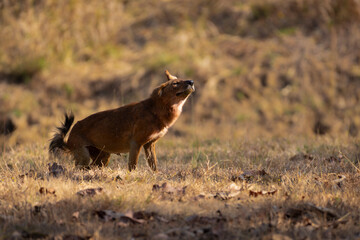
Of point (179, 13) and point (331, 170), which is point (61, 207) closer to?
point (331, 170)

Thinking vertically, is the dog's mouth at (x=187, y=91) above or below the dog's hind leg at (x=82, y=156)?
above

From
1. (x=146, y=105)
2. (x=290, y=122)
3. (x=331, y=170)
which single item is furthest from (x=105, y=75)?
(x=331, y=170)

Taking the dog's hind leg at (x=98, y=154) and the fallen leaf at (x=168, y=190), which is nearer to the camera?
the fallen leaf at (x=168, y=190)

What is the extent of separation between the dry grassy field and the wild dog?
269 millimetres

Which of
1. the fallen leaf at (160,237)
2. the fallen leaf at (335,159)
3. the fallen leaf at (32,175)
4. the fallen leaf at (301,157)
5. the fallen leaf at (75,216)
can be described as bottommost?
the fallen leaf at (335,159)

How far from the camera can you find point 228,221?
343cm

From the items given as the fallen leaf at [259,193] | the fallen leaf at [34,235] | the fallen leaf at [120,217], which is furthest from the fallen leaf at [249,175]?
the fallen leaf at [34,235]

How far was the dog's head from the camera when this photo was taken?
5.32 meters

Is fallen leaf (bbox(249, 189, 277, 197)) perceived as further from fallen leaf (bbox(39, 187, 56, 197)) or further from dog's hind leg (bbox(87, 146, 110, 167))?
dog's hind leg (bbox(87, 146, 110, 167))

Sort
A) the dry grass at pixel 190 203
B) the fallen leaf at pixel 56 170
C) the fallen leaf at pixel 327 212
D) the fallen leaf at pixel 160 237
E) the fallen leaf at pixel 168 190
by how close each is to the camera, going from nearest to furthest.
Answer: the fallen leaf at pixel 160 237 → the dry grass at pixel 190 203 → the fallen leaf at pixel 327 212 → the fallen leaf at pixel 168 190 → the fallen leaf at pixel 56 170

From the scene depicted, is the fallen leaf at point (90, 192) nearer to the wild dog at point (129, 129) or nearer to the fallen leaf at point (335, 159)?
the wild dog at point (129, 129)

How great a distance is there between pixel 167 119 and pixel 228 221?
2.18m

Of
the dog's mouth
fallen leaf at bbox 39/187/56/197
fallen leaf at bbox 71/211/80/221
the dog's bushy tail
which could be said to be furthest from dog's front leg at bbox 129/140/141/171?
fallen leaf at bbox 71/211/80/221

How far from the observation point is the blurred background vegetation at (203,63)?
11.1m
